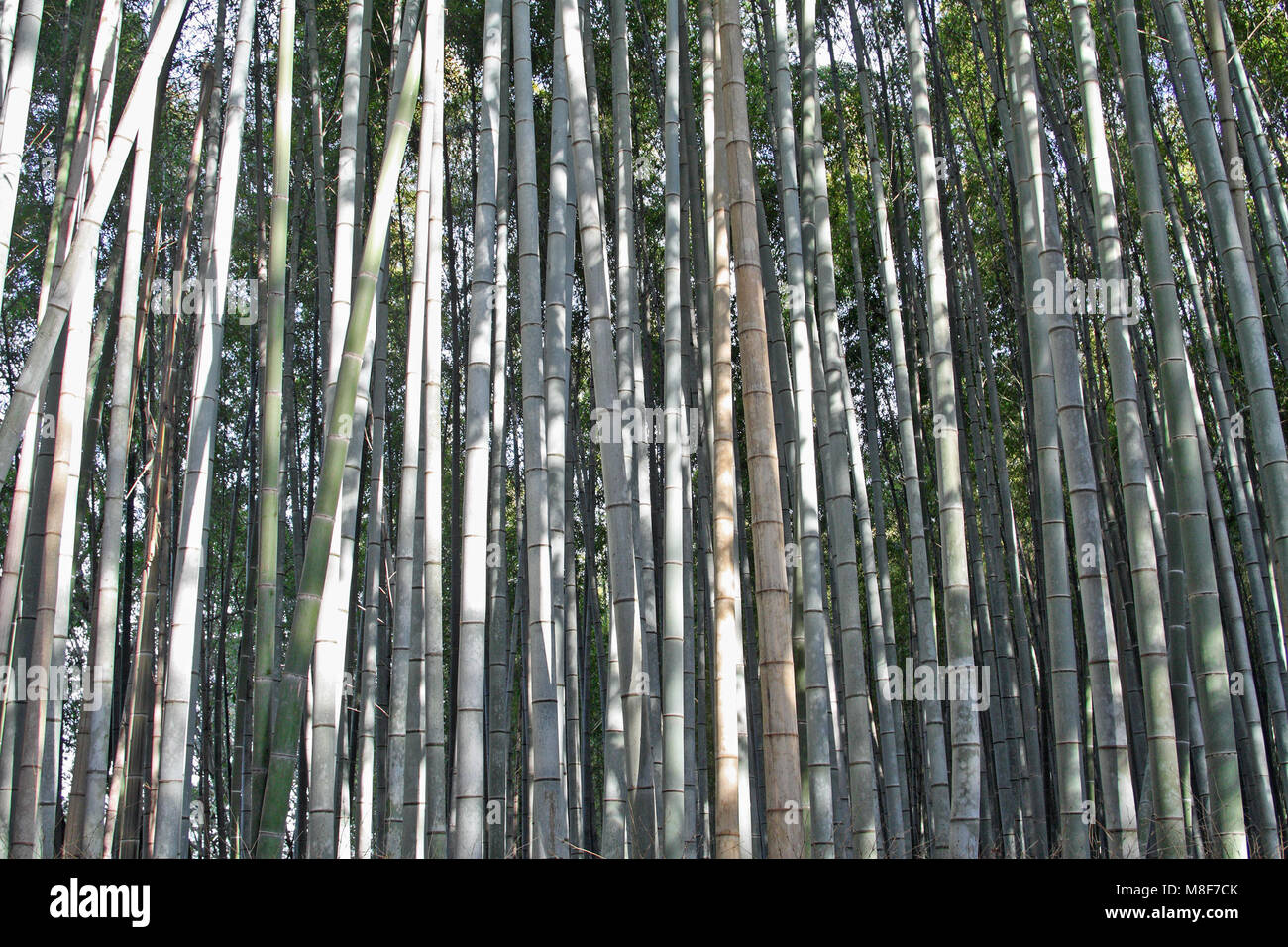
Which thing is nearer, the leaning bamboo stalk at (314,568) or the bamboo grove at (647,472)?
the leaning bamboo stalk at (314,568)

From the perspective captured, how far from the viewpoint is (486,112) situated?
287cm

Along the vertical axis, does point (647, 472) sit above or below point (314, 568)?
above

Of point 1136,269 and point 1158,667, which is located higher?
point 1136,269

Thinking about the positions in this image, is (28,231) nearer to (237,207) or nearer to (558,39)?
(237,207)

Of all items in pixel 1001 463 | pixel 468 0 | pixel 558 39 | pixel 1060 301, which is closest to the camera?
pixel 1060 301

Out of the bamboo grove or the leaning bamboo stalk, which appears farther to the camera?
the bamboo grove

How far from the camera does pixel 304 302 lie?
7.41 meters

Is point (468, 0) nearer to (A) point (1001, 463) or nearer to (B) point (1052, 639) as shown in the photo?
(A) point (1001, 463)

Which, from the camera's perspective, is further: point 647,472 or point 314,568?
point 647,472

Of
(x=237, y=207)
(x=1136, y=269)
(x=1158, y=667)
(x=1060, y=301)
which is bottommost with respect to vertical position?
(x=1158, y=667)
